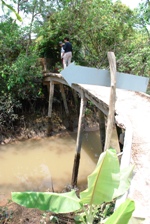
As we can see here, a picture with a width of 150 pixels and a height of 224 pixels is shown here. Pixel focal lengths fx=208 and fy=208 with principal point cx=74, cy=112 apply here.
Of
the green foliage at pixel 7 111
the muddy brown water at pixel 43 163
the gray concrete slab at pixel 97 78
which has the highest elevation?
the gray concrete slab at pixel 97 78

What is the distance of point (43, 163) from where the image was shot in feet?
24.4

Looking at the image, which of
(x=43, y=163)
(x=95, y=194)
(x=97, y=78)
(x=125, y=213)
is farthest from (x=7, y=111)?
(x=125, y=213)

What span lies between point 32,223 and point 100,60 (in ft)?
28.2

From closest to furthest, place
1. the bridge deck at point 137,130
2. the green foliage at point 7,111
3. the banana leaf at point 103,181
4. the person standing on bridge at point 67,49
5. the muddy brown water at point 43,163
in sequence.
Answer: the banana leaf at point 103,181 < the bridge deck at point 137,130 < the muddy brown water at point 43,163 < the person standing on bridge at point 67,49 < the green foliage at point 7,111

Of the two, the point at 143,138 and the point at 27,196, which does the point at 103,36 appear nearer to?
the point at 143,138

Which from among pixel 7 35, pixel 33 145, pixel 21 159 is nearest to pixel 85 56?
pixel 7 35

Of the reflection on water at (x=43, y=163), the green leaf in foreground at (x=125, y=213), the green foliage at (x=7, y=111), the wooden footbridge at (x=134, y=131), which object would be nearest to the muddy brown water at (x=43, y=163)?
the reflection on water at (x=43, y=163)

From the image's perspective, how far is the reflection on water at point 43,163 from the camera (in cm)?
628

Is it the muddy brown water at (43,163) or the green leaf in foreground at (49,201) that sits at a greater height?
the green leaf in foreground at (49,201)

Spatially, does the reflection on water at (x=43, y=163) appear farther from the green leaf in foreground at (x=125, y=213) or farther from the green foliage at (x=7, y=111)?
the green leaf in foreground at (x=125, y=213)

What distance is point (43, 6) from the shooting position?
9.33 meters

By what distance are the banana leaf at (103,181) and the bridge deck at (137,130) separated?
1.12 feet

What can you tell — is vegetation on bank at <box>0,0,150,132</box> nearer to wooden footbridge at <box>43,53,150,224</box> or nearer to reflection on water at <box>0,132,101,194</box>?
reflection on water at <box>0,132,101,194</box>

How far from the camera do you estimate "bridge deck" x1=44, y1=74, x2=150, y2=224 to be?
221 centimetres
